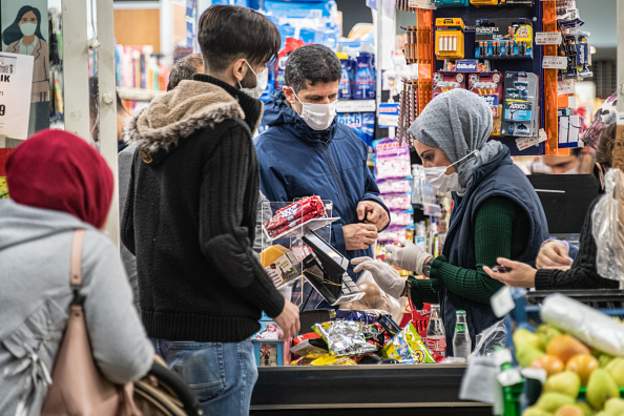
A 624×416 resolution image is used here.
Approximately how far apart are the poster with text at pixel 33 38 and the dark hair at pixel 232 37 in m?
1.01

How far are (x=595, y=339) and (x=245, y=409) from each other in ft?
3.62

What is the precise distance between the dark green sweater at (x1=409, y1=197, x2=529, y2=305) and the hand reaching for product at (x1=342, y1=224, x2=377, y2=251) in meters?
0.49

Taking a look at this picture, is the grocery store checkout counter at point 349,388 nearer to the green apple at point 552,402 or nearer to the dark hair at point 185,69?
the dark hair at point 185,69

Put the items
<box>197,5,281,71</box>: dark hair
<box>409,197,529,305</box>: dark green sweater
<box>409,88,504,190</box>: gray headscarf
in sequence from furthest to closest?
<box>409,88,504,190</box>: gray headscarf → <box>409,197,529,305</box>: dark green sweater → <box>197,5,281,71</box>: dark hair

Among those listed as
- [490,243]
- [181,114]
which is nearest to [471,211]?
[490,243]

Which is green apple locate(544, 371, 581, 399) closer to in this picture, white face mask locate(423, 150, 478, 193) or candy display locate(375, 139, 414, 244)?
white face mask locate(423, 150, 478, 193)

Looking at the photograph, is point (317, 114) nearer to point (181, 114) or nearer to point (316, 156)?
point (316, 156)

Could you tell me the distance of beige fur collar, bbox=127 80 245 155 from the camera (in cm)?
274

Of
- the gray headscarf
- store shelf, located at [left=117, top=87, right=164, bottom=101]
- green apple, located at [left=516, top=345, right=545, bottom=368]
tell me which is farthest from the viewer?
store shelf, located at [left=117, top=87, right=164, bottom=101]

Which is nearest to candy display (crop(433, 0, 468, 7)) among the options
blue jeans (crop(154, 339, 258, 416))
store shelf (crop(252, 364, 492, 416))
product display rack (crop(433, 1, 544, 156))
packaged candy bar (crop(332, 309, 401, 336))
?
product display rack (crop(433, 1, 544, 156))

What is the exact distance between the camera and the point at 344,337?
381cm

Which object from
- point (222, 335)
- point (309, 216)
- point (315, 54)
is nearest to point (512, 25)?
point (315, 54)

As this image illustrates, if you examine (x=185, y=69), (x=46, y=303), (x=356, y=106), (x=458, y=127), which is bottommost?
(x=46, y=303)

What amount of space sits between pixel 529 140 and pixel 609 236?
91.2 inches
